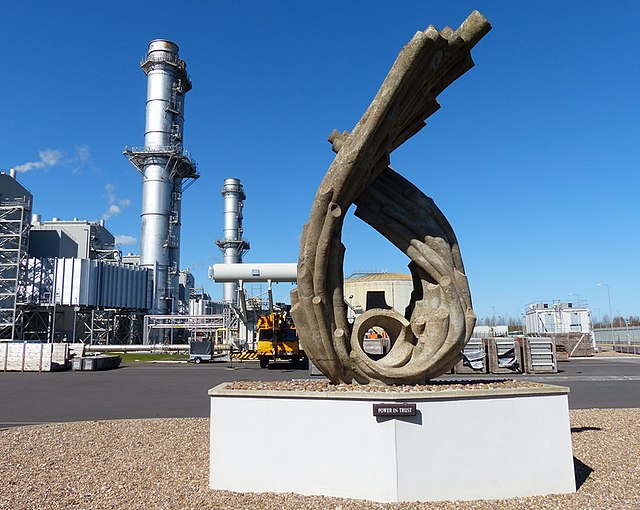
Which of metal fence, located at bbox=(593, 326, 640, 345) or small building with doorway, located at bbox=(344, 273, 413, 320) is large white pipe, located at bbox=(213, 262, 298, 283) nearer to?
small building with doorway, located at bbox=(344, 273, 413, 320)

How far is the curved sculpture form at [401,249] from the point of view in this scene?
309 inches

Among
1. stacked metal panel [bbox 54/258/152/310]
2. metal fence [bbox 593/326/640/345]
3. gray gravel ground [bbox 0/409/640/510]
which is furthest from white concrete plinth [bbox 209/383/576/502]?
metal fence [bbox 593/326/640/345]

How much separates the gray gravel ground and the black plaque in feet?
Answer: 3.69

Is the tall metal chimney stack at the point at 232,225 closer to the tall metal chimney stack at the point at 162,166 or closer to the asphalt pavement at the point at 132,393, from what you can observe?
the tall metal chimney stack at the point at 162,166

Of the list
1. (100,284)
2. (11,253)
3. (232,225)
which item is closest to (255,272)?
(100,284)

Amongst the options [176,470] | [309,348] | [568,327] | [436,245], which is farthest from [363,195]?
[568,327]

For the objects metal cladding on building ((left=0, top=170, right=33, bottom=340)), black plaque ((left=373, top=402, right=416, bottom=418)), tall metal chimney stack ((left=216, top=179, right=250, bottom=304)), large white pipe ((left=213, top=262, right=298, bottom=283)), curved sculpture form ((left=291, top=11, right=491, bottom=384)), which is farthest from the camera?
tall metal chimney stack ((left=216, top=179, right=250, bottom=304))

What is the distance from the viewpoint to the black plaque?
6508 mm

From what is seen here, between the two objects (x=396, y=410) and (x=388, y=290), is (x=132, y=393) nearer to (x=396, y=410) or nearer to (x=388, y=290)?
(x=396, y=410)

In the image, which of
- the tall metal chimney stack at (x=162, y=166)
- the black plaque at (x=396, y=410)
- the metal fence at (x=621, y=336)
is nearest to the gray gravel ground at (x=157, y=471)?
the black plaque at (x=396, y=410)

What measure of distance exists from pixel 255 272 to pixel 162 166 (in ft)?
76.3

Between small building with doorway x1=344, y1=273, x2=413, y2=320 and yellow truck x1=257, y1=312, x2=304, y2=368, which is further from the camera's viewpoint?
small building with doorway x1=344, y1=273, x2=413, y2=320

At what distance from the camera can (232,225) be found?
69062 mm

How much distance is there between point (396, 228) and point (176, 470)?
5575mm
